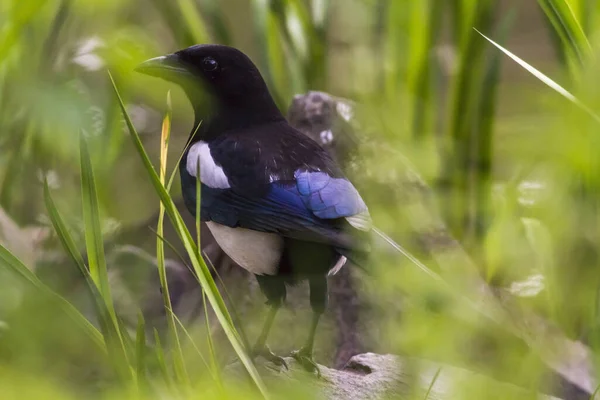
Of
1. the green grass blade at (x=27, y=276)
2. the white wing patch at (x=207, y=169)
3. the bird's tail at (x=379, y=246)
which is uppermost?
the white wing patch at (x=207, y=169)

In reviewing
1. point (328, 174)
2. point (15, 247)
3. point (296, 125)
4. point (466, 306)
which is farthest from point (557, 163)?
point (15, 247)

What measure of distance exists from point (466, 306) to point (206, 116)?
0.42 m

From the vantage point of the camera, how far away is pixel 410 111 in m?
1.33

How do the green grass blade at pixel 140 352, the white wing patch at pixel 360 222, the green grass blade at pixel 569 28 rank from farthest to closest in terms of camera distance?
the green grass blade at pixel 569 28, the white wing patch at pixel 360 222, the green grass blade at pixel 140 352

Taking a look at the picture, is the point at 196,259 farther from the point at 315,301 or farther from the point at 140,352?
the point at 315,301

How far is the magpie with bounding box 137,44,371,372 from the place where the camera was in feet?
2.65

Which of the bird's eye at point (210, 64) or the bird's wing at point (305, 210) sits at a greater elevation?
the bird's eye at point (210, 64)

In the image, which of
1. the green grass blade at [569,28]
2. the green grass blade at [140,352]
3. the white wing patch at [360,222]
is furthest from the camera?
the green grass blade at [569,28]

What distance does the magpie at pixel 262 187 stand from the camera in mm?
809

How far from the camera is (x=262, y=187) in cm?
85

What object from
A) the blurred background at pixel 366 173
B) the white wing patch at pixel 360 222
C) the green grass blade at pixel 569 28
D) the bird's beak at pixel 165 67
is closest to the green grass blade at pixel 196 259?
the blurred background at pixel 366 173

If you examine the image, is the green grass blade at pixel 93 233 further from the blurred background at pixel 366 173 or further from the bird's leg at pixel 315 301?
the bird's leg at pixel 315 301

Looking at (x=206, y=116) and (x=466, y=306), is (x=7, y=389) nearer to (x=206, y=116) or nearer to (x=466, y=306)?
(x=466, y=306)

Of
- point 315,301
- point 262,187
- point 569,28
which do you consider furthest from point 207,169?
point 569,28
